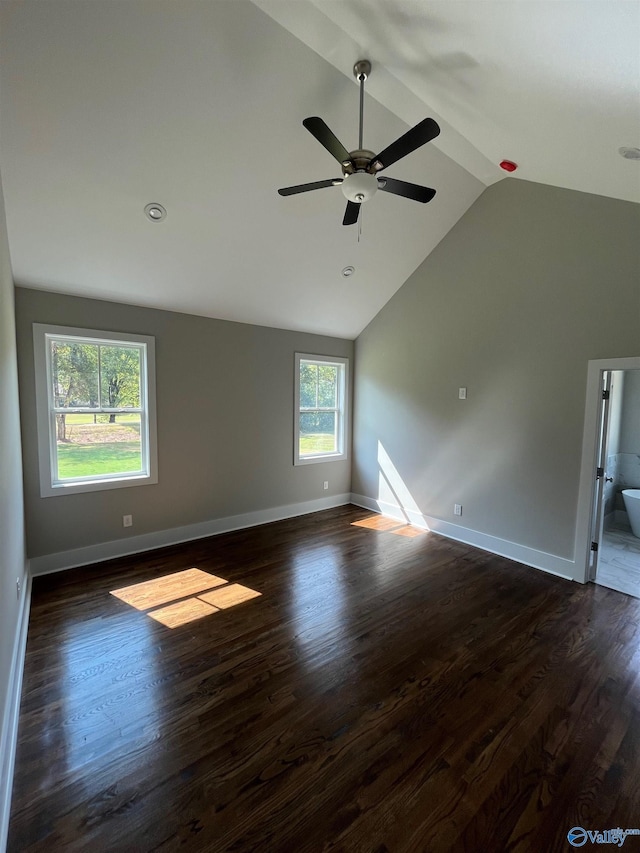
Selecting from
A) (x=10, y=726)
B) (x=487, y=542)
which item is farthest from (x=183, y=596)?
(x=487, y=542)

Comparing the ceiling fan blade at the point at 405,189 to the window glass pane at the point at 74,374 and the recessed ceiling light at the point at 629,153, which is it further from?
the window glass pane at the point at 74,374

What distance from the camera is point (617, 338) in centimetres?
309

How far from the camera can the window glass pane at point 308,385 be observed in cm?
523

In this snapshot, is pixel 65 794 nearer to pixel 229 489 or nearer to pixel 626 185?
pixel 229 489

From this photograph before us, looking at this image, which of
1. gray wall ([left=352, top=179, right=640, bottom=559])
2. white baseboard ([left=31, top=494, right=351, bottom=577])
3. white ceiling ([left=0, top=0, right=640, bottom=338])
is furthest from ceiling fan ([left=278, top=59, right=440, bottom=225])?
white baseboard ([left=31, top=494, right=351, bottom=577])

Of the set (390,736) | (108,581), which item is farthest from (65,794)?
(108,581)

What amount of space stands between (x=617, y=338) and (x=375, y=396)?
2789 millimetres

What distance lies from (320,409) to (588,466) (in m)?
3.25

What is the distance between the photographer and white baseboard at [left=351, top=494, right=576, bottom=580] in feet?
11.5

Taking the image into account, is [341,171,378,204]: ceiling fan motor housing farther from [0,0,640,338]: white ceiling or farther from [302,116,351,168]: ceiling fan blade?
[0,0,640,338]: white ceiling

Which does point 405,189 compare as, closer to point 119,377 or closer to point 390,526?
point 119,377

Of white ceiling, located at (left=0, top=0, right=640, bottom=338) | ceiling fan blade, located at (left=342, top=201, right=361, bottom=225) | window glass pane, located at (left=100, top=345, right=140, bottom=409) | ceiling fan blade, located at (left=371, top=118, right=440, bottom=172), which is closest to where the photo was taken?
white ceiling, located at (left=0, top=0, right=640, bottom=338)

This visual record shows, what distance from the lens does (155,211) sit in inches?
111

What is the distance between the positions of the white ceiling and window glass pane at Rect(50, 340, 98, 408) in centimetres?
53
